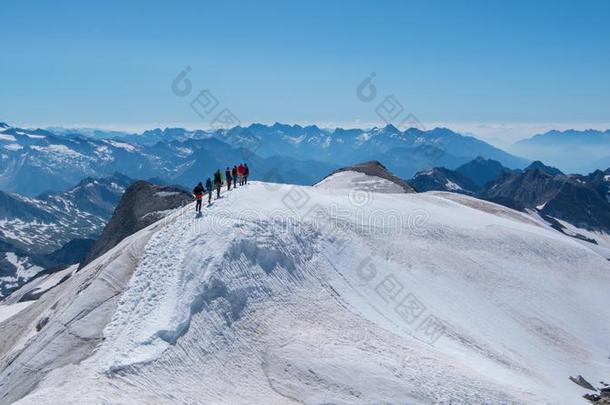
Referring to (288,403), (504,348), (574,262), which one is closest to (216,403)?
(288,403)

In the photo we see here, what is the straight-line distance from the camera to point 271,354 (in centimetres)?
3066

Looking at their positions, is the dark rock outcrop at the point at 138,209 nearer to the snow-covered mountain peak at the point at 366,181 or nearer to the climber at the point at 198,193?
the snow-covered mountain peak at the point at 366,181

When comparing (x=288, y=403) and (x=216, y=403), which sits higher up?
(x=216, y=403)

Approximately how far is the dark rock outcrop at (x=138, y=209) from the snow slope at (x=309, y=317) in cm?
2175

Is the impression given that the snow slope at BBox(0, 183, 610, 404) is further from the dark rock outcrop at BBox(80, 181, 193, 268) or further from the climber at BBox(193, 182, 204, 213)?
the dark rock outcrop at BBox(80, 181, 193, 268)

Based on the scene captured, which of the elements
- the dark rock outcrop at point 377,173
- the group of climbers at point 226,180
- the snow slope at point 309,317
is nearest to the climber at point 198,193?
the group of climbers at point 226,180

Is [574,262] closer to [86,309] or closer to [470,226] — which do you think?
[470,226]

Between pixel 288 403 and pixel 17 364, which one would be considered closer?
pixel 288 403

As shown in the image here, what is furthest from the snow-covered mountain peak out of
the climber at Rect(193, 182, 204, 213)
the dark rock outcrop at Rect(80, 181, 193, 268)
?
the climber at Rect(193, 182, 204, 213)

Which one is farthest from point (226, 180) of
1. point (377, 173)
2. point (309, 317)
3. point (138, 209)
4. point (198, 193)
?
point (377, 173)

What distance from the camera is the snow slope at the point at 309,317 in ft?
92.6

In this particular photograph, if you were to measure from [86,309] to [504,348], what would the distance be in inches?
1130

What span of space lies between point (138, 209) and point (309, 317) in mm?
41347

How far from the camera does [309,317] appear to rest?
34812mm
